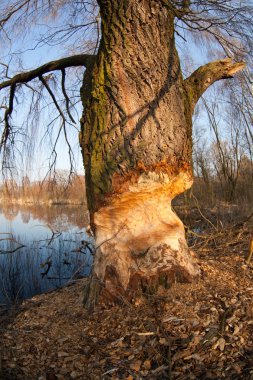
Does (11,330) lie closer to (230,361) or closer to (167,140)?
(230,361)

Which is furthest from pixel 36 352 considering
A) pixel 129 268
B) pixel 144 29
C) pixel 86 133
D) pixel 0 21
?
pixel 0 21

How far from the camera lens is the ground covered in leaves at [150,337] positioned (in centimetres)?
228

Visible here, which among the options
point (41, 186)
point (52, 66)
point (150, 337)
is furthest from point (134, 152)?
point (41, 186)

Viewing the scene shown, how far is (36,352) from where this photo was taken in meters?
2.76

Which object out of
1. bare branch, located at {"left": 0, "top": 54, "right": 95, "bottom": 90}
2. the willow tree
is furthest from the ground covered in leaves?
bare branch, located at {"left": 0, "top": 54, "right": 95, "bottom": 90}

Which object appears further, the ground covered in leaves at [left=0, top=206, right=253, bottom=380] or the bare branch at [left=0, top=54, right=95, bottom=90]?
the bare branch at [left=0, top=54, right=95, bottom=90]

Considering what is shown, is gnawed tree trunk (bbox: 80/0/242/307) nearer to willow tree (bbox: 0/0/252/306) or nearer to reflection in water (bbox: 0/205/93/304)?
willow tree (bbox: 0/0/252/306)

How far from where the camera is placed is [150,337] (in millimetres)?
2588

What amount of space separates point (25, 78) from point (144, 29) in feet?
6.43

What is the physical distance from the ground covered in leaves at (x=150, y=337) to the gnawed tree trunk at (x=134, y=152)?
226mm

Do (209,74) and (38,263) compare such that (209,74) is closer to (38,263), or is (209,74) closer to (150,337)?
(150,337)

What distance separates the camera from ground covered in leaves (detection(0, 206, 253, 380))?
228cm

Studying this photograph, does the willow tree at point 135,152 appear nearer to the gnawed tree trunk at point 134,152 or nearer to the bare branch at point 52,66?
the gnawed tree trunk at point 134,152

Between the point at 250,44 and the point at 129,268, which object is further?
the point at 250,44
